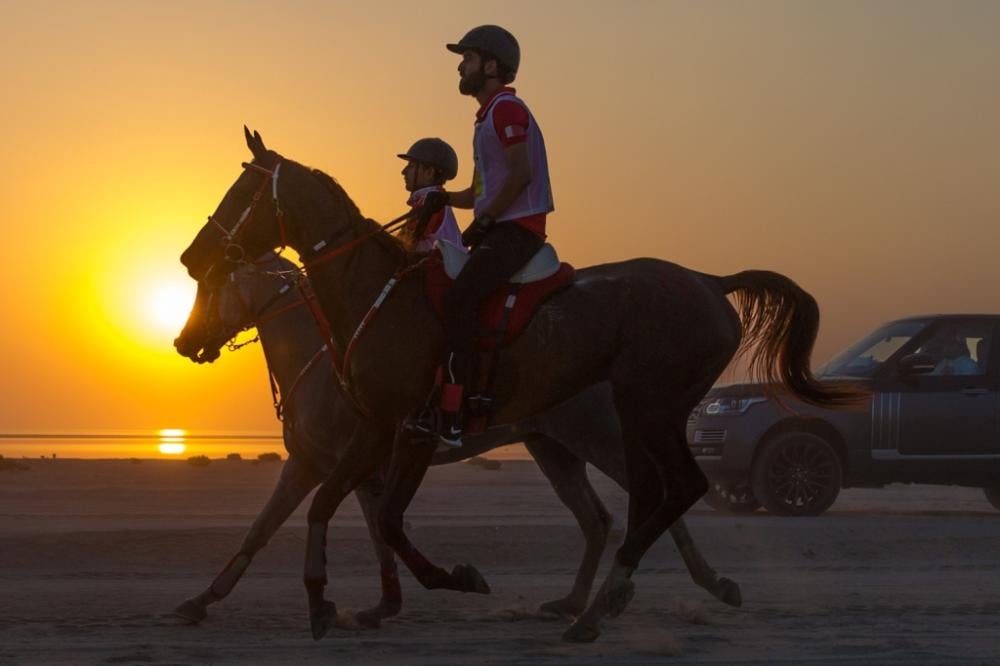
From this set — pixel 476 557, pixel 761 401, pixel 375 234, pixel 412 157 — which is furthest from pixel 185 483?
pixel 375 234

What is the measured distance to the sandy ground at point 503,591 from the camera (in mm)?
9188

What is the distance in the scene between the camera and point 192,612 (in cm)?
1029

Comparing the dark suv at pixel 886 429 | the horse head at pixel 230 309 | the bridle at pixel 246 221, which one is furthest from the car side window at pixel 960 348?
the bridle at pixel 246 221

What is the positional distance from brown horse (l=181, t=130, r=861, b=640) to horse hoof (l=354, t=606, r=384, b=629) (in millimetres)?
869

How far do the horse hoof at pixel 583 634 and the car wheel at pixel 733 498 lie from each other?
394 inches

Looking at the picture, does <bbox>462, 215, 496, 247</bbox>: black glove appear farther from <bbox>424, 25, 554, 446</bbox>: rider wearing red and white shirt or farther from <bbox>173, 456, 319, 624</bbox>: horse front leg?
<bbox>173, 456, 319, 624</bbox>: horse front leg

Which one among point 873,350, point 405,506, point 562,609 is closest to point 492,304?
point 405,506

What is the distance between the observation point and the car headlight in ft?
61.8

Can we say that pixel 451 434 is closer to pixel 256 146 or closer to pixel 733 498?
pixel 256 146

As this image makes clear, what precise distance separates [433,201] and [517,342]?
0.91m

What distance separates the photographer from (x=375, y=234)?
957 cm

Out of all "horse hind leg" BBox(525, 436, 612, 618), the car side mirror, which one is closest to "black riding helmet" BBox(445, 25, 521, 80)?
"horse hind leg" BBox(525, 436, 612, 618)

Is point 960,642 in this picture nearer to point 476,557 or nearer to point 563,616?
point 563,616

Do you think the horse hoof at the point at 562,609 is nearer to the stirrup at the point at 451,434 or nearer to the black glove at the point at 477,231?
the stirrup at the point at 451,434
